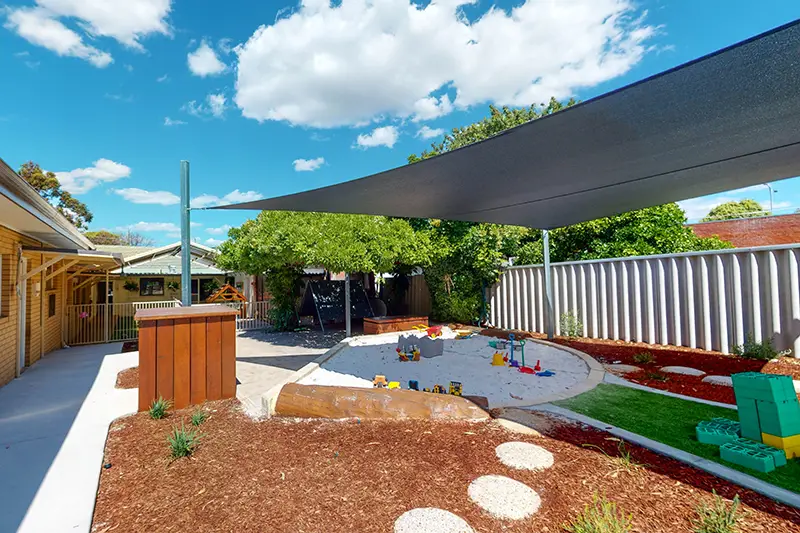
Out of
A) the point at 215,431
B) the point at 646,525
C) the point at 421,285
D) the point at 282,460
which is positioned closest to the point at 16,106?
the point at 421,285

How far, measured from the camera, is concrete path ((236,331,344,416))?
15.7 feet

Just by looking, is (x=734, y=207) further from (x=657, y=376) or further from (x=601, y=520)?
(x=601, y=520)

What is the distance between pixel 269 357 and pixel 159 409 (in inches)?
135

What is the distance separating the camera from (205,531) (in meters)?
1.93

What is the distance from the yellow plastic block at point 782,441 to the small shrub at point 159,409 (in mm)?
5187

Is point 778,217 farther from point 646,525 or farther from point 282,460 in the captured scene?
point 282,460

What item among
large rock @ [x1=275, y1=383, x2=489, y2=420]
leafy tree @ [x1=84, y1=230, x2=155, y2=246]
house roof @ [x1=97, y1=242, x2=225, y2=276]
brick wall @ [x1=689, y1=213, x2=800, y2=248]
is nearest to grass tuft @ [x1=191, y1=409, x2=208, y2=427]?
large rock @ [x1=275, y1=383, x2=489, y2=420]

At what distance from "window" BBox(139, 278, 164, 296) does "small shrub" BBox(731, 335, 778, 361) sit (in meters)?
21.3

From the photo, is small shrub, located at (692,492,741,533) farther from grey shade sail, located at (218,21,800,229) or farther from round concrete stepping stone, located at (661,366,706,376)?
round concrete stepping stone, located at (661,366,706,376)

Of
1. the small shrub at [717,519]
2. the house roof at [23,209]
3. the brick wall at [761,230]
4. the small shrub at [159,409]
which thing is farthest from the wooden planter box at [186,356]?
the brick wall at [761,230]

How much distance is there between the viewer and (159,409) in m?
3.71

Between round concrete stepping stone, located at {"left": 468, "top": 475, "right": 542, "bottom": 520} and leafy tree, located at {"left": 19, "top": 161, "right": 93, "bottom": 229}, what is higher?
leafy tree, located at {"left": 19, "top": 161, "right": 93, "bottom": 229}

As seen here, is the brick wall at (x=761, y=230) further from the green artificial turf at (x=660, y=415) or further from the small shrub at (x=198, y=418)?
the small shrub at (x=198, y=418)

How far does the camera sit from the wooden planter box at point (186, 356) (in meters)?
3.87
